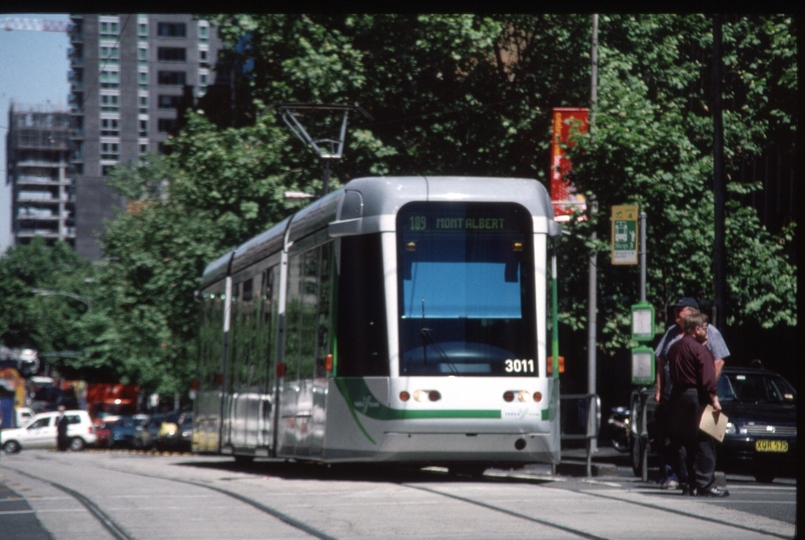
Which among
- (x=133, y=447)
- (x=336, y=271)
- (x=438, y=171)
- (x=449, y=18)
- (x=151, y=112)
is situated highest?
(x=151, y=112)

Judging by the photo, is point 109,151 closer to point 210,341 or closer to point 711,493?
point 210,341

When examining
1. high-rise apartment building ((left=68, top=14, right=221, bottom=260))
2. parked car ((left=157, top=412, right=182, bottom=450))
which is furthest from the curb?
high-rise apartment building ((left=68, top=14, right=221, bottom=260))

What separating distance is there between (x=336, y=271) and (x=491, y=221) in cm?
160

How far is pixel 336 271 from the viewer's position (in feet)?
44.2

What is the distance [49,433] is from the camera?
5294 cm

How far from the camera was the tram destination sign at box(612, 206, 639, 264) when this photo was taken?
18484 millimetres

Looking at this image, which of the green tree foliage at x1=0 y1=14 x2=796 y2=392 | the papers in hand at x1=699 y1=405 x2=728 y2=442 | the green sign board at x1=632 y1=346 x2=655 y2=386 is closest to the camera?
the papers in hand at x1=699 y1=405 x2=728 y2=442

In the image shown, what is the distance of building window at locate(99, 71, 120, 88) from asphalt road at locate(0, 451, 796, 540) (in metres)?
129

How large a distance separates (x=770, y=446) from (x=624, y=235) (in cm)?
409

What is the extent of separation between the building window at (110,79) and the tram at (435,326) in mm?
129549

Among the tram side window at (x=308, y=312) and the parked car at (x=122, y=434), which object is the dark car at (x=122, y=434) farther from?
the tram side window at (x=308, y=312)

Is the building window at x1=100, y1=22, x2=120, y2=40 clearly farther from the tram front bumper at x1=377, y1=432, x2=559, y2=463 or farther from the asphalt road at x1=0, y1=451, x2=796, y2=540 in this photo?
the tram front bumper at x1=377, y1=432, x2=559, y2=463

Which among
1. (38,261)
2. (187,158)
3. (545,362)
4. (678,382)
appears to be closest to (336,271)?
(545,362)

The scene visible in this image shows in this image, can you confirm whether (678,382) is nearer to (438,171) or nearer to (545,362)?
(545,362)
